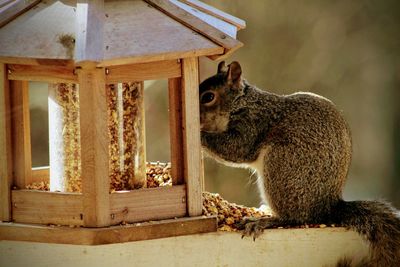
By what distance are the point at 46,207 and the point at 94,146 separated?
345 mm

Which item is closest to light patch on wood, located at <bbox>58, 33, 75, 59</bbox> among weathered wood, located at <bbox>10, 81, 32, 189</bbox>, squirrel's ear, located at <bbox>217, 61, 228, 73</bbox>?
weathered wood, located at <bbox>10, 81, 32, 189</bbox>

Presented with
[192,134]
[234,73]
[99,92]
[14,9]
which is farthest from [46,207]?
[234,73]

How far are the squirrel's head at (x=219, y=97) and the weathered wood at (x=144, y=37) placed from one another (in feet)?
1.88

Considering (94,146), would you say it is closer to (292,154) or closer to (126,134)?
(126,134)

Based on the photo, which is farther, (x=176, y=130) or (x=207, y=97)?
(x=207, y=97)

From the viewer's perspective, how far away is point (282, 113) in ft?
12.8

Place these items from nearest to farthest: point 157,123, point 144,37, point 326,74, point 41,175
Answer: point 144,37 → point 41,175 → point 157,123 → point 326,74

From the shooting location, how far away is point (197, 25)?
3363mm

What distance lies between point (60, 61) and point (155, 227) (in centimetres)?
75

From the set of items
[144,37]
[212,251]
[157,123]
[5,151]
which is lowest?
[212,251]

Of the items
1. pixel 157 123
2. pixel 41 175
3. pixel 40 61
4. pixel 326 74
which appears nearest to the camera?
pixel 40 61

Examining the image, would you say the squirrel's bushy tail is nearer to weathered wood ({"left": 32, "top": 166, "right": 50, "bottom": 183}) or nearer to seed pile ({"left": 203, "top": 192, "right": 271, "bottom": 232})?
seed pile ({"left": 203, "top": 192, "right": 271, "bottom": 232})

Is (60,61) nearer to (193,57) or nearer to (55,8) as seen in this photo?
(55,8)

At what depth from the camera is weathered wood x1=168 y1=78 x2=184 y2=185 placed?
3.52 metres
